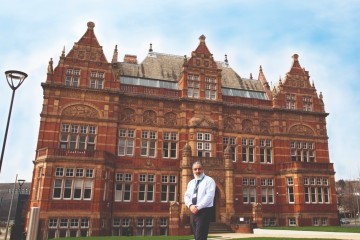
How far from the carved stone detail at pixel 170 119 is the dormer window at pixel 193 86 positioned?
298 cm

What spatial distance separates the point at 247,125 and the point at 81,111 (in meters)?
18.2

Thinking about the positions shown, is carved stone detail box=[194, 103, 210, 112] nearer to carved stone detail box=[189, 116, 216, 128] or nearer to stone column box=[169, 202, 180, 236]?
carved stone detail box=[189, 116, 216, 128]

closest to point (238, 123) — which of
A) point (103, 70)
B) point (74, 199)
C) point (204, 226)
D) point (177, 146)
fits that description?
point (177, 146)

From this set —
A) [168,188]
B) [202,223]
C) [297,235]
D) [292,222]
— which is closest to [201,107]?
[168,188]

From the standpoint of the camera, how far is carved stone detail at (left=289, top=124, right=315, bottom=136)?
37812mm

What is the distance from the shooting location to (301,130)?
38062mm

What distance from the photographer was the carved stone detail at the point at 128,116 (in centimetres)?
3309

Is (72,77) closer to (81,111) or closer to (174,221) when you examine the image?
(81,111)

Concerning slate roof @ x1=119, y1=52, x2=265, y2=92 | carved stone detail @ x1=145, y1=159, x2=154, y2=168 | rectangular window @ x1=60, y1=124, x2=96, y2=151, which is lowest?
carved stone detail @ x1=145, y1=159, x2=154, y2=168

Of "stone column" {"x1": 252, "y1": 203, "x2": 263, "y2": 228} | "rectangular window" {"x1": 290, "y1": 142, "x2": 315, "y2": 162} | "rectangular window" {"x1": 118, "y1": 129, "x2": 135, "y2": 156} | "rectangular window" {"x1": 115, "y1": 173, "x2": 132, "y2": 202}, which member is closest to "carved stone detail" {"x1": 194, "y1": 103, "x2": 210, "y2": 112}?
"rectangular window" {"x1": 118, "y1": 129, "x2": 135, "y2": 156}

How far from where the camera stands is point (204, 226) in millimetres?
6633

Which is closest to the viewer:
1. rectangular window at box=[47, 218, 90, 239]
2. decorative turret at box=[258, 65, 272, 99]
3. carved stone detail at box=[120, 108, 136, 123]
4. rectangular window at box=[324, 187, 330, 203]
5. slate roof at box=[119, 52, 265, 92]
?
rectangular window at box=[47, 218, 90, 239]

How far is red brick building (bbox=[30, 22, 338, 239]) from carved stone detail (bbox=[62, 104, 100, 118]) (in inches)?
3.8

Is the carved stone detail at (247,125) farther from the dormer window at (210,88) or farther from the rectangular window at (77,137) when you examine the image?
the rectangular window at (77,137)
